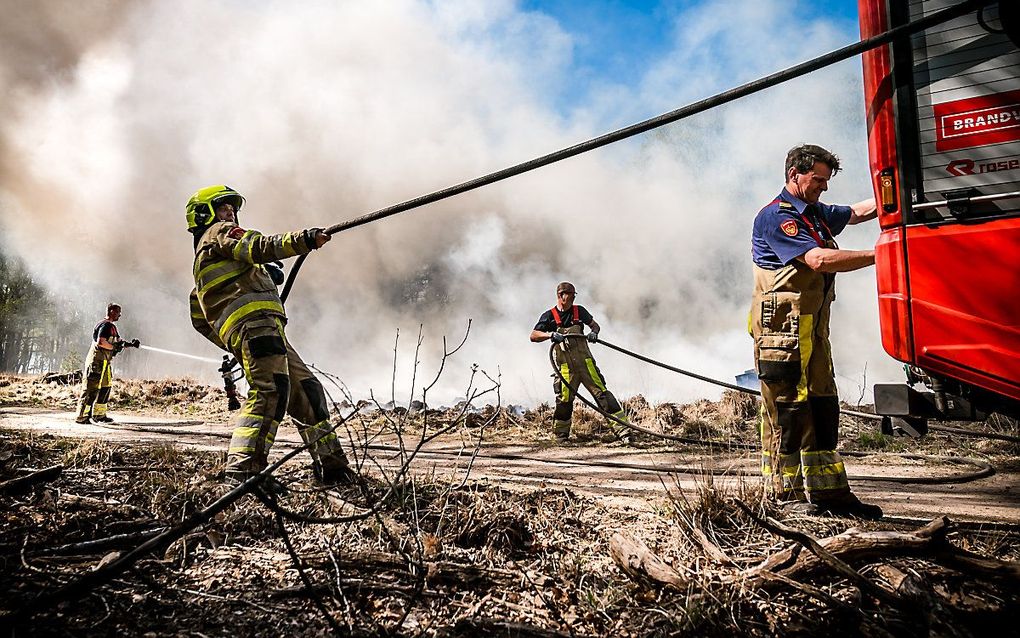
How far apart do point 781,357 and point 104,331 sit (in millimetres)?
10252

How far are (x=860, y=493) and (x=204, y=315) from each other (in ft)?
15.0

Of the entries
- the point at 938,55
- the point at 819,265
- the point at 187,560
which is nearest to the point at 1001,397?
the point at 819,265

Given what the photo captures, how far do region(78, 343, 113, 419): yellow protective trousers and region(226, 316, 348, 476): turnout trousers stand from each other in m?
6.95

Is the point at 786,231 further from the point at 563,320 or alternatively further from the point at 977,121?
the point at 563,320

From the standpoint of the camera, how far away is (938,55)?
2547 mm

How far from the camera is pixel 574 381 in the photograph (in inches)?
282

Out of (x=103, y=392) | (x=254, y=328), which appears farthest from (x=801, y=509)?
(x=103, y=392)

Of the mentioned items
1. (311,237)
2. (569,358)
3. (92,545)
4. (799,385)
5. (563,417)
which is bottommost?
(92,545)

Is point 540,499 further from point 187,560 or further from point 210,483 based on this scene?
point 210,483

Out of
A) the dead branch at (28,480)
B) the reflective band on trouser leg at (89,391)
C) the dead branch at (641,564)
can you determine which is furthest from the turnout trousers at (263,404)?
the reflective band on trouser leg at (89,391)

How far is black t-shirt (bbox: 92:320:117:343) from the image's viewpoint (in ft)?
29.9

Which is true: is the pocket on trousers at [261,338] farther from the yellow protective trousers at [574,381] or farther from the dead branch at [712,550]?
the yellow protective trousers at [574,381]

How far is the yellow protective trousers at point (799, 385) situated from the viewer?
2871 mm

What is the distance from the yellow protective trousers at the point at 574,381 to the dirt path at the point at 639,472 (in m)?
0.48
